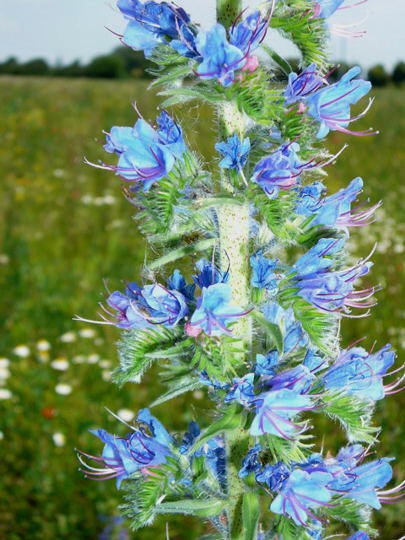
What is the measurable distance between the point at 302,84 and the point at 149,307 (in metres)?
0.74

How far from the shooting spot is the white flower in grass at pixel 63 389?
14.2 ft

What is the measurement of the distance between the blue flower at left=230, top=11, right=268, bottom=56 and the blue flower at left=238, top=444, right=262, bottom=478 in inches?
41.5

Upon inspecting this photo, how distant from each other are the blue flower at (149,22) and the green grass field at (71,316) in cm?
25

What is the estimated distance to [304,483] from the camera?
1.60m

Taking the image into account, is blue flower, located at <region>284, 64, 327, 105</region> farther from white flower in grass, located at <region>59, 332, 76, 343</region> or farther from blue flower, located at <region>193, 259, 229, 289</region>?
white flower in grass, located at <region>59, 332, 76, 343</region>

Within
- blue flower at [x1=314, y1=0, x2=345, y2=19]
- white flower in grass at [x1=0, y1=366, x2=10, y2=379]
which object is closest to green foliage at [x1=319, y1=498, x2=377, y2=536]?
blue flower at [x1=314, y1=0, x2=345, y2=19]

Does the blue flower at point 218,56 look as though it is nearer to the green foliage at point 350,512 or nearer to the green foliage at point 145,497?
the green foliage at point 145,497

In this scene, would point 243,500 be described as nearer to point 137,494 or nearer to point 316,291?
point 137,494

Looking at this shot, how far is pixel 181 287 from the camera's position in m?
1.74

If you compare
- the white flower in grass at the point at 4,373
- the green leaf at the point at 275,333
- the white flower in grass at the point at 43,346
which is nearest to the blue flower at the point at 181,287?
the green leaf at the point at 275,333

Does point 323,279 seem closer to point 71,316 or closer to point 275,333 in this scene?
point 275,333

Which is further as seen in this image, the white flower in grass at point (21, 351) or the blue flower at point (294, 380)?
the white flower in grass at point (21, 351)

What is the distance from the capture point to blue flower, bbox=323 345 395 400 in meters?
1.76

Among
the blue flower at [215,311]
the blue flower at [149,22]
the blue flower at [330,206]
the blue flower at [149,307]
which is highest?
the blue flower at [149,22]
